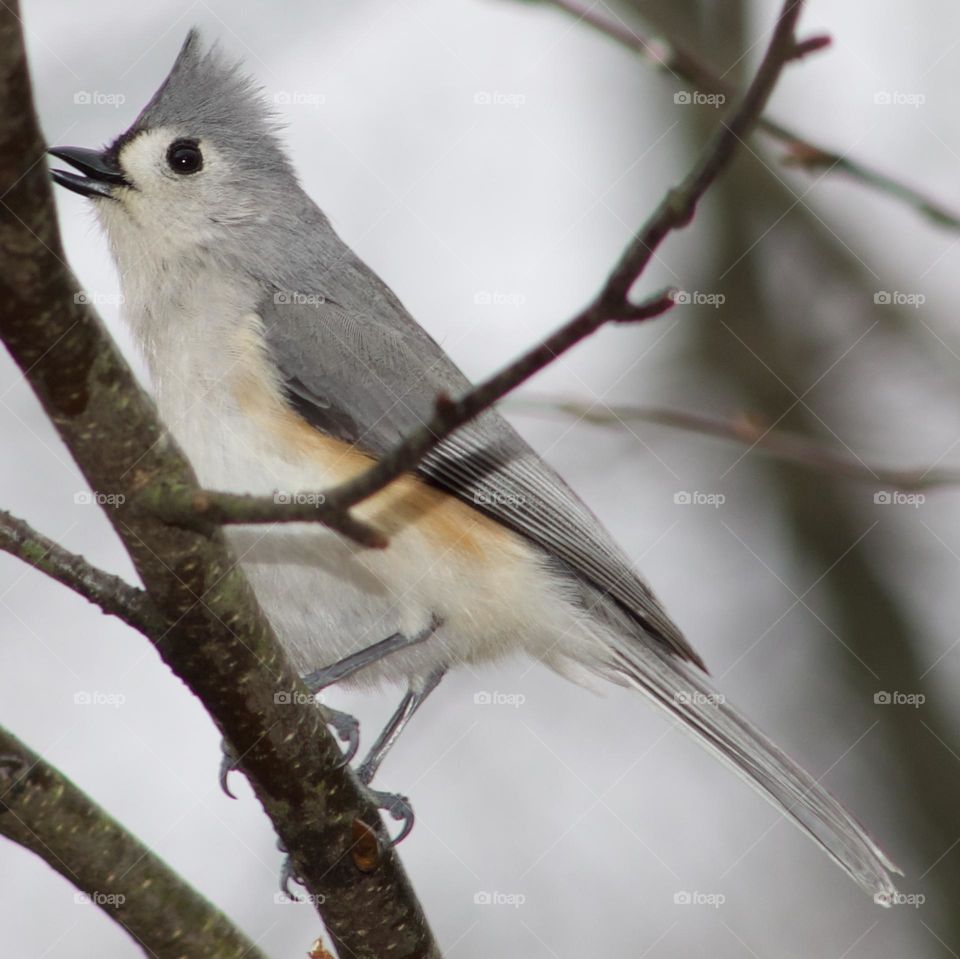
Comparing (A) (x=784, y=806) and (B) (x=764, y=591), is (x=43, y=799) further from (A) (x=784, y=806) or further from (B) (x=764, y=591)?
(B) (x=764, y=591)

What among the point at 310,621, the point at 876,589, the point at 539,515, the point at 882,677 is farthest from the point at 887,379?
the point at 310,621

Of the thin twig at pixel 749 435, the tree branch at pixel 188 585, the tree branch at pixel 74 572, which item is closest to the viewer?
the tree branch at pixel 188 585

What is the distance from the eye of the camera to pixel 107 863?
250 centimetres

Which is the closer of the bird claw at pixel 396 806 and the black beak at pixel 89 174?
the bird claw at pixel 396 806

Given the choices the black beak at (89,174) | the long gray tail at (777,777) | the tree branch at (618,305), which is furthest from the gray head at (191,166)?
the tree branch at (618,305)

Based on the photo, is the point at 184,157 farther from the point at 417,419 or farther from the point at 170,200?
the point at 417,419

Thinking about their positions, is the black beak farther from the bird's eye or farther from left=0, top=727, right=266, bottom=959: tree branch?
left=0, top=727, right=266, bottom=959: tree branch

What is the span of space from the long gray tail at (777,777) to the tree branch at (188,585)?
3.58 ft

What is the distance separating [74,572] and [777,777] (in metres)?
2.12

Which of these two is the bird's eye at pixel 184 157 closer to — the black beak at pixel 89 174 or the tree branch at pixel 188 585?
the black beak at pixel 89 174

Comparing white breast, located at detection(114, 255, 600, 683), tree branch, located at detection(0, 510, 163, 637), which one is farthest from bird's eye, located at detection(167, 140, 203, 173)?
tree branch, located at detection(0, 510, 163, 637)

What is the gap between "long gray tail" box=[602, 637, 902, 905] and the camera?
139 inches

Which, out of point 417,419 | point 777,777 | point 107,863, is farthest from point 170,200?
point 777,777

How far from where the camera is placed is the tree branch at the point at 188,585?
1.89 metres
